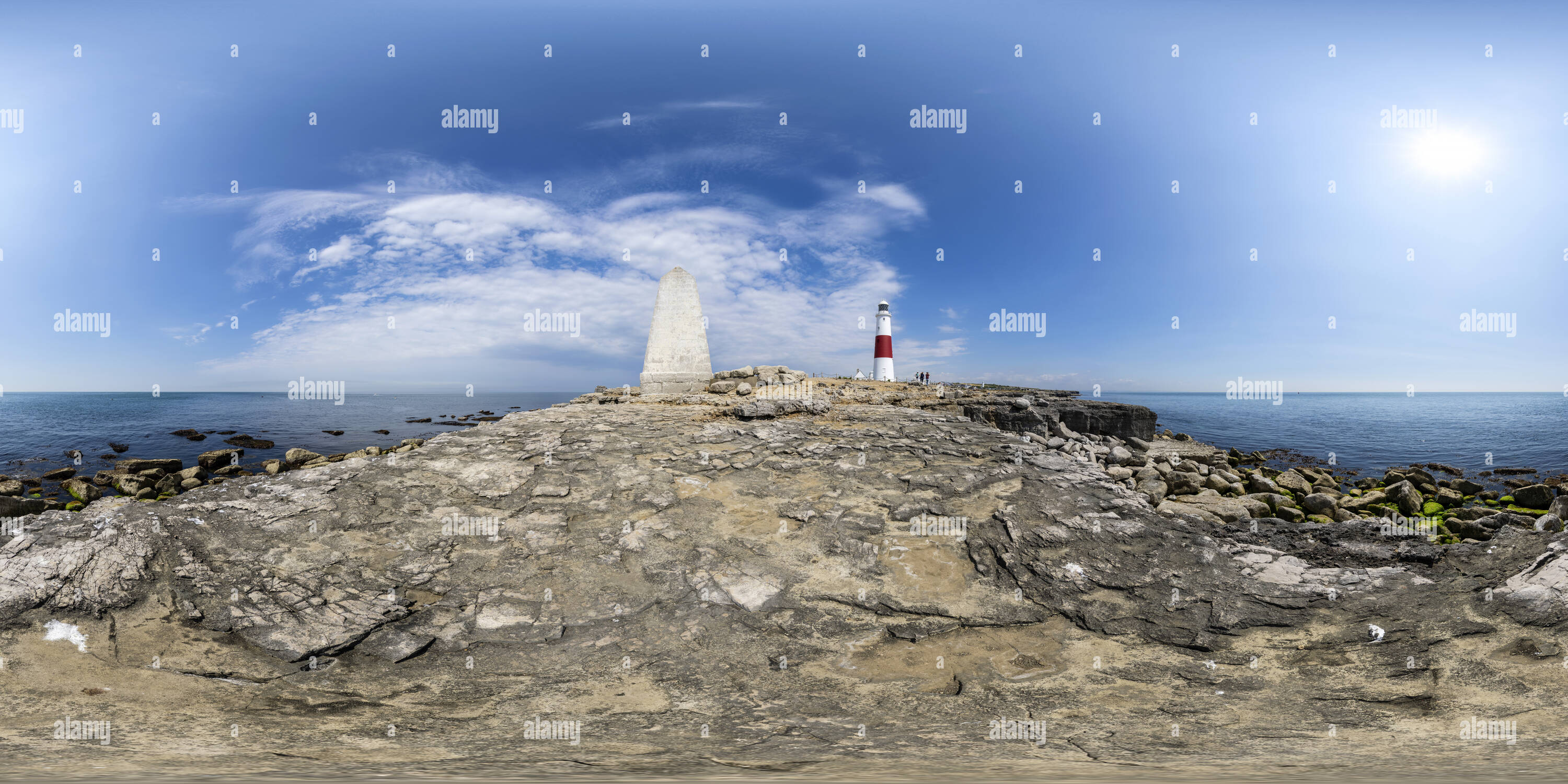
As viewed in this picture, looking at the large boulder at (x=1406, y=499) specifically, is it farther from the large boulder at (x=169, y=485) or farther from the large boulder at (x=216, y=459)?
the large boulder at (x=216, y=459)

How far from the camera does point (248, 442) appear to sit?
27500mm

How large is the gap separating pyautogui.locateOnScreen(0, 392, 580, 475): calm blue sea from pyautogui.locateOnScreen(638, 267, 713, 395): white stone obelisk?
4254 millimetres

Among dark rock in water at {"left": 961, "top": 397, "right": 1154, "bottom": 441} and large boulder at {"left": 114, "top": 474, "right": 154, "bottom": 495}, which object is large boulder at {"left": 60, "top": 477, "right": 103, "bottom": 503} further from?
dark rock in water at {"left": 961, "top": 397, "right": 1154, "bottom": 441}

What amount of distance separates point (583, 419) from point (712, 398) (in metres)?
3.07

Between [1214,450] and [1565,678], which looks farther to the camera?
[1214,450]

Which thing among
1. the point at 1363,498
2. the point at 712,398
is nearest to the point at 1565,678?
the point at 1363,498

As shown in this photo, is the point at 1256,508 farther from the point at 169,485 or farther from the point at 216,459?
the point at 216,459

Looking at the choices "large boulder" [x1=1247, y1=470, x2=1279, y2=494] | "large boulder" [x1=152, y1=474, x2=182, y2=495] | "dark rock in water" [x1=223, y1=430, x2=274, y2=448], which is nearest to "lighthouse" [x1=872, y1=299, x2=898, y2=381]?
"large boulder" [x1=1247, y1=470, x2=1279, y2=494]

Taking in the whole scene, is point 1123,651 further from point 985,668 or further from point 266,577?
point 266,577

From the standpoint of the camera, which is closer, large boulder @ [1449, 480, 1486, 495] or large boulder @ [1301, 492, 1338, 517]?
large boulder @ [1301, 492, 1338, 517]

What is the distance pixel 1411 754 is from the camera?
387cm

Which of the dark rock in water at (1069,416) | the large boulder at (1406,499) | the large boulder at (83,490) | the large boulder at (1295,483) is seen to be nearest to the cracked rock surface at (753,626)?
the dark rock in water at (1069,416)

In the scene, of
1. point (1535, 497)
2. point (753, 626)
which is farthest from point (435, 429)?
point (1535, 497)

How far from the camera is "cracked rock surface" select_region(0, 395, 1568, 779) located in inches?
161
